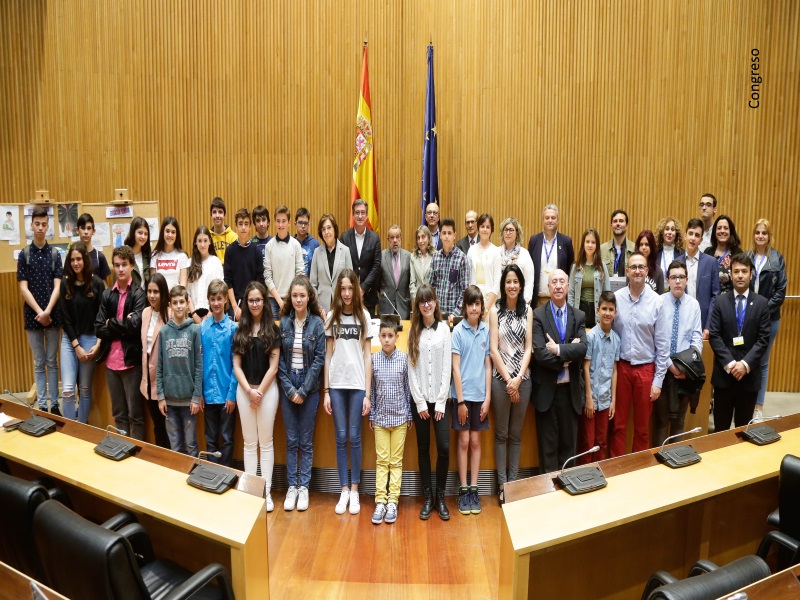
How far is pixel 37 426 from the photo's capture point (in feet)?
12.4

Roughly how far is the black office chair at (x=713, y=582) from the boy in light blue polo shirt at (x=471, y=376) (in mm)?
1943

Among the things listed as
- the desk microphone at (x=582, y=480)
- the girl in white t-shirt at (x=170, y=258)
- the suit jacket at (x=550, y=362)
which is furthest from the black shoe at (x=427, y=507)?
the girl in white t-shirt at (x=170, y=258)

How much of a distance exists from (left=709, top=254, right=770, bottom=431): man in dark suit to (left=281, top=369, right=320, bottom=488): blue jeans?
2.94 m

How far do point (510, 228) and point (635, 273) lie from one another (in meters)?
1.33

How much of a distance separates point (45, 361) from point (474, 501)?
389 centimetres

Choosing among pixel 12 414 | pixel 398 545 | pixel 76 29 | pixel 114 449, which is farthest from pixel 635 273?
pixel 76 29

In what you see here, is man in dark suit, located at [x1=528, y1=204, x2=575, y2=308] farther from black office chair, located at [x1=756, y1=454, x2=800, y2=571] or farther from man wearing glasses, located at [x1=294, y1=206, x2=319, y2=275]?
black office chair, located at [x1=756, y1=454, x2=800, y2=571]

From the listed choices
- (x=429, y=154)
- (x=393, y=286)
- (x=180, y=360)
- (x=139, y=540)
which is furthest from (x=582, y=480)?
(x=429, y=154)

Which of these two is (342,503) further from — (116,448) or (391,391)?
(116,448)

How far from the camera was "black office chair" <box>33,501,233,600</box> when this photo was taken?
224 cm

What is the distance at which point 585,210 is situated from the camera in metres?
7.41

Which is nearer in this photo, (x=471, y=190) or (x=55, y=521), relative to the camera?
(x=55, y=521)

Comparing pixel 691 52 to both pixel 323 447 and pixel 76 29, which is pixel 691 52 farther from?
pixel 76 29

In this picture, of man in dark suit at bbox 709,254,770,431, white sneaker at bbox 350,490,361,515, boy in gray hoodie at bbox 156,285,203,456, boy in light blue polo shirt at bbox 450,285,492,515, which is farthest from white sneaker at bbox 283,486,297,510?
man in dark suit at bbox 709,254,770,431
